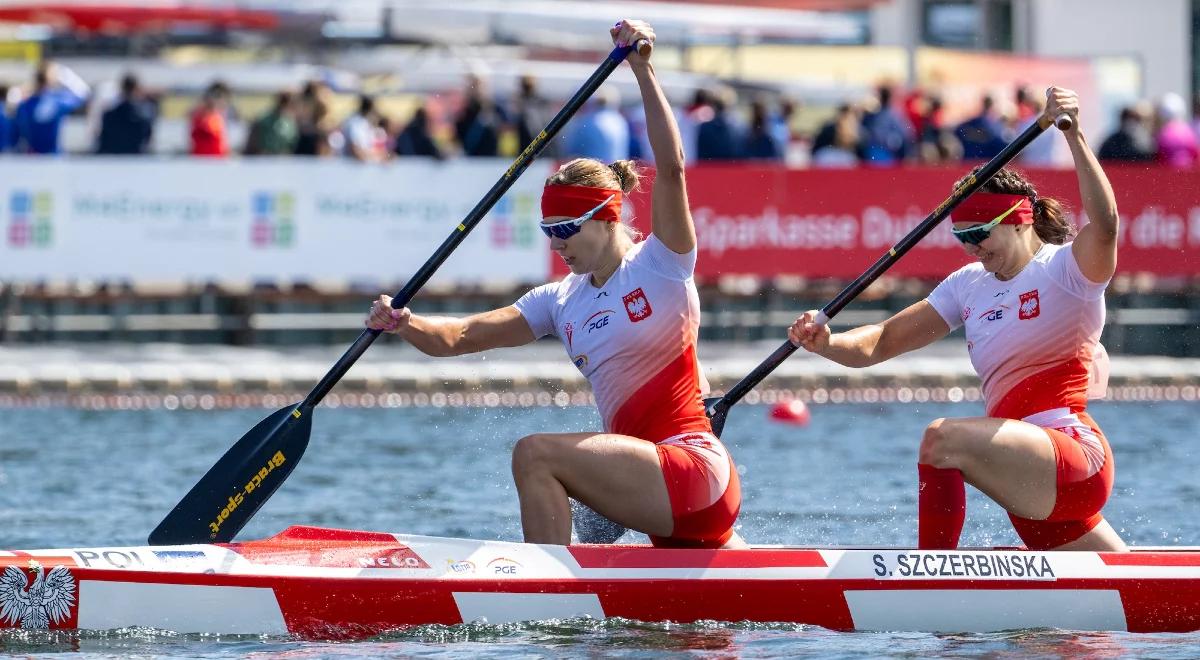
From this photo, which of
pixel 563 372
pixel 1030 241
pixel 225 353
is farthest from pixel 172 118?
pixel 1030 241

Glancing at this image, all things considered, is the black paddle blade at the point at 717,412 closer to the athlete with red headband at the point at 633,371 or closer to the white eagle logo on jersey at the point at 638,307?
the athlete with red headband at the point at 633,371

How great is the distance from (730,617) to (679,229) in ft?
4.34

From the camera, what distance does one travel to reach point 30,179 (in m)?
16.3

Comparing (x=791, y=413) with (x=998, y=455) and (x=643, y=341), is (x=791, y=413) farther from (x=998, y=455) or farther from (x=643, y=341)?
(x=643, y=341)

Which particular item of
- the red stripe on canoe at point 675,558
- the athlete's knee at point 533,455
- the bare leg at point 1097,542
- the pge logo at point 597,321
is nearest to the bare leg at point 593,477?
the athlete's knee at point 533,455

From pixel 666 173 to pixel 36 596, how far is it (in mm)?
2449

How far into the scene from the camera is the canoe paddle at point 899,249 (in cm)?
771

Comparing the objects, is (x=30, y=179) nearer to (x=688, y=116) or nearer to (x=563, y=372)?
(x=563, y=372)

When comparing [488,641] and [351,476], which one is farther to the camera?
[351,476]

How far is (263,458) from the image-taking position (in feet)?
27.0

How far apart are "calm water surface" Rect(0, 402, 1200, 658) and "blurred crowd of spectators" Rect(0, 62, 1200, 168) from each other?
2463mm

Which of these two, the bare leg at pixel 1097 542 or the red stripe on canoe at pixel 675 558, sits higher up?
the red stripe on canoe at pixel 675 558

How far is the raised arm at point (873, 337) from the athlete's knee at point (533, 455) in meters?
1.10

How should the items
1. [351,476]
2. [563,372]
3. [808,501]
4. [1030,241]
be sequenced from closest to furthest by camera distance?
1. [1030,241]
2. [808,501]
3. [351,476]
4. [563,372]
